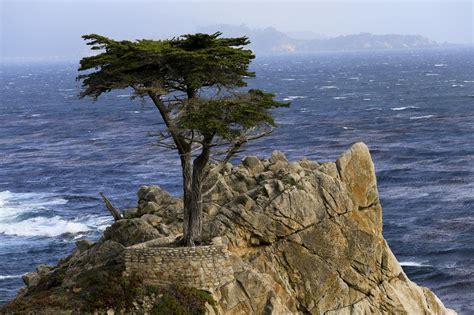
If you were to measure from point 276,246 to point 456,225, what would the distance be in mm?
33742

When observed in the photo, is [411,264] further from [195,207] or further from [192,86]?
[192,86]

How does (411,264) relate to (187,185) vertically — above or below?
below

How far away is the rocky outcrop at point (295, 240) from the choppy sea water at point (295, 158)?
399 centimetres

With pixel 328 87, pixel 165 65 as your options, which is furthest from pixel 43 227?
pixel 328 87

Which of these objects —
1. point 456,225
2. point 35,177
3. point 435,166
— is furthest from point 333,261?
point 35,177

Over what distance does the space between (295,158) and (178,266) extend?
56422 millimetres

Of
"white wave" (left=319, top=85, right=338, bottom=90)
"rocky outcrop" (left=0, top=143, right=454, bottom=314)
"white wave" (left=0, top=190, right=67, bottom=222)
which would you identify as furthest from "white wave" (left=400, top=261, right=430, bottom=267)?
"white wave" (left=319, top=85, right=338, bottom=90)

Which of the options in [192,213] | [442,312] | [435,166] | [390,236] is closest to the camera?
[192,213]

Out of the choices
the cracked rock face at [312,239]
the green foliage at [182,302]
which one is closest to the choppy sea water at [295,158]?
the cracked rock face at [312,239]

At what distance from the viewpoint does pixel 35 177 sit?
8819 cm

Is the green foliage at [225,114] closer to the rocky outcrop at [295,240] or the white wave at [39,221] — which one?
the rocky outcrop at [295,240]

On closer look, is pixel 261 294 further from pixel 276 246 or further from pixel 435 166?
pixel 435 166

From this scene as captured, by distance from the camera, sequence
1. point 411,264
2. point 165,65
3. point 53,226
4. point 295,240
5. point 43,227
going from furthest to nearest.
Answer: point 53,226, point 43,227, point 411,264, point 295,240, point 165,65

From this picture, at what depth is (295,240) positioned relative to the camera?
3406 centimetres
